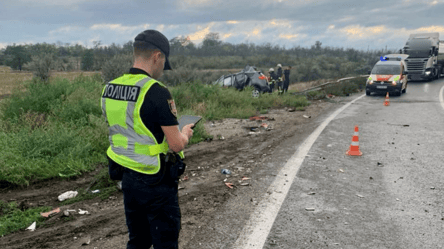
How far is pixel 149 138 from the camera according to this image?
2.43 m

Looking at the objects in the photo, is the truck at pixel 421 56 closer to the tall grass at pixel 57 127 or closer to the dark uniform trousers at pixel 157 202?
the tall grass at pixel 57 127

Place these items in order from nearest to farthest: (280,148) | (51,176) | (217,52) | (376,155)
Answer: (51,176)
(376,155)
(280,148)
(217,52)

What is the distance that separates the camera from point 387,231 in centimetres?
380

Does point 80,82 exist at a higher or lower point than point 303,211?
higher

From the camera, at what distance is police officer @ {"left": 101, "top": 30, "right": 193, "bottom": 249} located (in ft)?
7.75

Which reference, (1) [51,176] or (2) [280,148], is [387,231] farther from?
(1) [51,176]

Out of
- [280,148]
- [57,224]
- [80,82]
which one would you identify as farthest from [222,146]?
[80,82]

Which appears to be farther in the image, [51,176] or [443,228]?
[51,176]

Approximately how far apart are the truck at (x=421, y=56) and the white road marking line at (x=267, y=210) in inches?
976

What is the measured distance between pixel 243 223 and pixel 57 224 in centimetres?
215

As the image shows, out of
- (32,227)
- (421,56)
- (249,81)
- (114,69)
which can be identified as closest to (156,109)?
(32,227)

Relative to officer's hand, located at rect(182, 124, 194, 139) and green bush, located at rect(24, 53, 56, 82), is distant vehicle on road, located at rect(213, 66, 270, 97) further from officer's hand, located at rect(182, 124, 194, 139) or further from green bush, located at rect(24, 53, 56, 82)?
officer's hand, located at rect(182, 124, 194, 139)

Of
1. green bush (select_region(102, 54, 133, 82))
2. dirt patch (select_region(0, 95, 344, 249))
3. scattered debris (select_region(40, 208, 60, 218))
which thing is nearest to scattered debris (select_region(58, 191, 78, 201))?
dirt patch (select_region(0, 95, 344, 249))

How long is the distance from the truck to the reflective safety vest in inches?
1154
